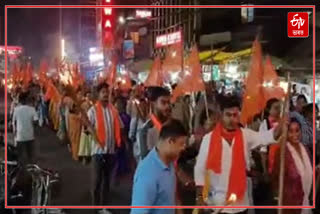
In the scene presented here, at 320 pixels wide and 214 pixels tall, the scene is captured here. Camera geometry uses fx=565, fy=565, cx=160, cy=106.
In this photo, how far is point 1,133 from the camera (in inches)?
170

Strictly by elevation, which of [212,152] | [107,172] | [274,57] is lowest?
[107,172]

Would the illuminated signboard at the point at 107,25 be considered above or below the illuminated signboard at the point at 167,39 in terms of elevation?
above

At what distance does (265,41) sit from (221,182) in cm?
747

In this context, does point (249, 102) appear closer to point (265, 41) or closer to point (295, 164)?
point (295, 164)

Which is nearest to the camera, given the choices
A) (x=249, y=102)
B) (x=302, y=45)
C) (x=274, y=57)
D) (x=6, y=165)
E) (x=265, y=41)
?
(x=6, y=165)

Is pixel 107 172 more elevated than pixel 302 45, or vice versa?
pixel 302 45

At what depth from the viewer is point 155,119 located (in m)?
3.85

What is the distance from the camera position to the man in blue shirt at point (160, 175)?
2137 mm

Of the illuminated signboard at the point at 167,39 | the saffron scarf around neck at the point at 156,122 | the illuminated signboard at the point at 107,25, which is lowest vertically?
the saffron scarf around neck at the point at 156,122

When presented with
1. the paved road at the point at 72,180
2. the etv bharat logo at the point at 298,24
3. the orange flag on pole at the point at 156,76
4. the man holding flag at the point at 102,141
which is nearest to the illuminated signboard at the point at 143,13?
the orange flag on pole at the point at 156,76

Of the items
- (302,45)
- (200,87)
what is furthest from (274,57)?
(200,87)

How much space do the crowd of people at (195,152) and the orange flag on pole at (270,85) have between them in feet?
2.49

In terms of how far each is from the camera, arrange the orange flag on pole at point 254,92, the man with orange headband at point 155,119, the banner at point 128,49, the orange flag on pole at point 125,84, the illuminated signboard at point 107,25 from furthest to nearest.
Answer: the illuminated signboard at point 107,25 < the banner at point 128,49 < the orange flag on pole at point 125,84 < the orange flag on pole at point 254,92 < the man with orange headband at point 155,119

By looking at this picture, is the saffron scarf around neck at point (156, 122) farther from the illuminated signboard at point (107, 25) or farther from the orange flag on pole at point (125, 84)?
the illuminated signboard at point (107, 25)
